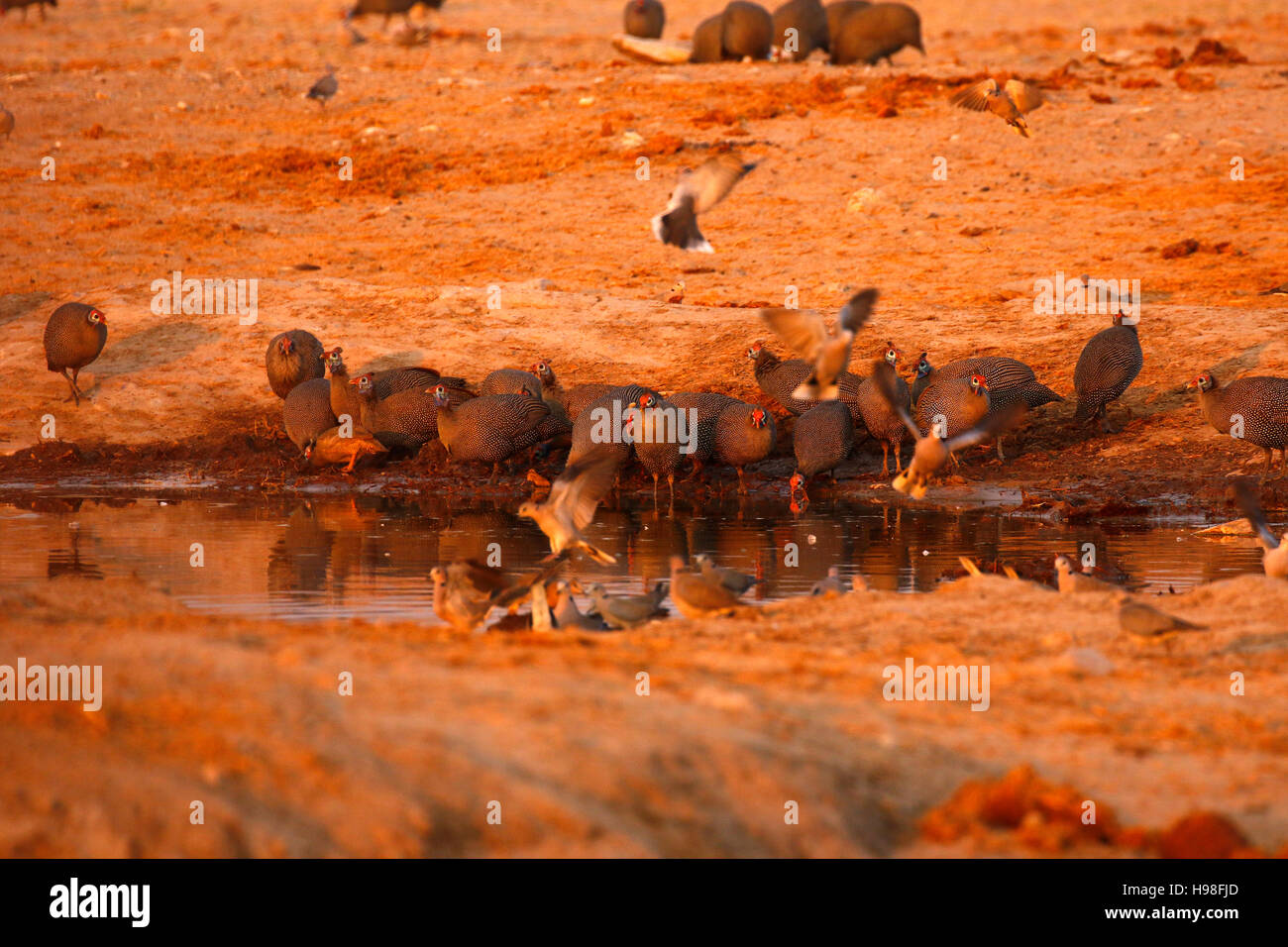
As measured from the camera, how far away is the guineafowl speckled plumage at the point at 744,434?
Answer: 1296 cm

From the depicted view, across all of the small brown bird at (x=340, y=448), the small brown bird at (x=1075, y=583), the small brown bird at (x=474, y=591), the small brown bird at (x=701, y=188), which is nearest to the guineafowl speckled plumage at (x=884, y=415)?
the small brown bird at (x=701, y=188)

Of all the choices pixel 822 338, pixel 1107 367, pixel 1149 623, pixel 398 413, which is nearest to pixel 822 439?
pixel 1107 367

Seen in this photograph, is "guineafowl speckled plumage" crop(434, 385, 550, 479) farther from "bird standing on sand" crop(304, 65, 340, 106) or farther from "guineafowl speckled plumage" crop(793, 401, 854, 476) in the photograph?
"bird standing on sand" crop(304, 65, 340, 106)

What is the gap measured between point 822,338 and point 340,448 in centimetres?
683

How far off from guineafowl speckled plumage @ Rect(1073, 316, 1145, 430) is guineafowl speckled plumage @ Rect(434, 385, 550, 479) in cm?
489

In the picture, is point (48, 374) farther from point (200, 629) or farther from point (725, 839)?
point (725, 839)

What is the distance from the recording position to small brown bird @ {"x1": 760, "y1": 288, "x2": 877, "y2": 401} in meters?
8.02

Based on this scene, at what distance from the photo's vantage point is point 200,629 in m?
6.24

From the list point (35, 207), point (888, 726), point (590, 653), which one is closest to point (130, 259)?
point (35, 207)

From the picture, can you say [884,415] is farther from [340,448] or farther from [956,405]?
[340,448]

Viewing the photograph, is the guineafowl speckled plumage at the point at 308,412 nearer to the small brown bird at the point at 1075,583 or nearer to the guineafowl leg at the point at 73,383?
the guineafowl leg at the point at 73,383

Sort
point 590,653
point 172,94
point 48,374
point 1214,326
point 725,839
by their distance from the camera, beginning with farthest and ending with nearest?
point 172,94, point 48,374, point 1214,326, point 590,653, point 725,839

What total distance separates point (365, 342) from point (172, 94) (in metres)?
13.3

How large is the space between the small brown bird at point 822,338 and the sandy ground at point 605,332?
47.5 inches
